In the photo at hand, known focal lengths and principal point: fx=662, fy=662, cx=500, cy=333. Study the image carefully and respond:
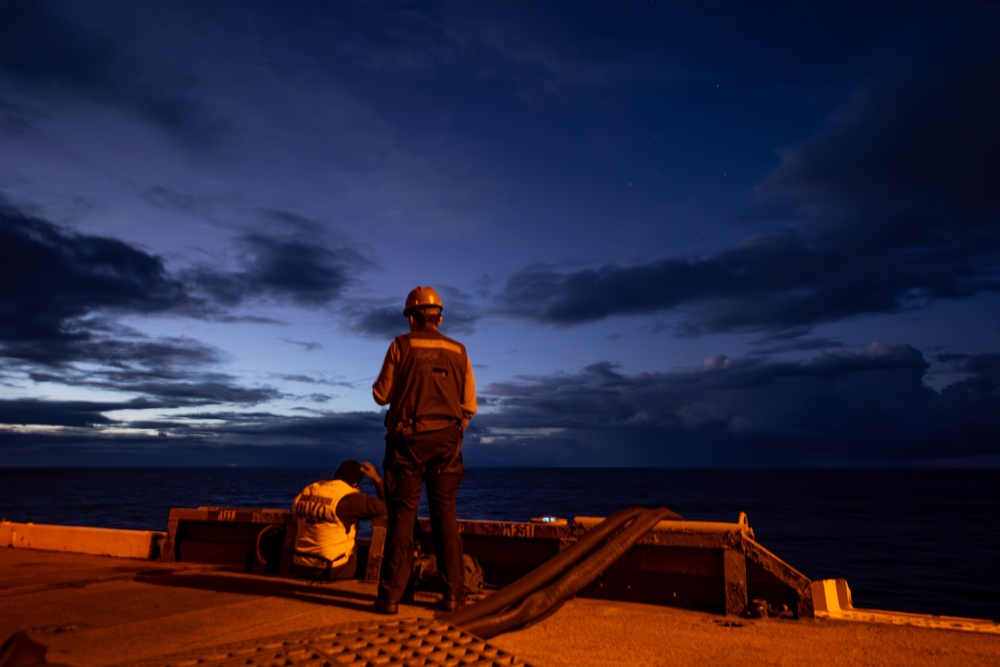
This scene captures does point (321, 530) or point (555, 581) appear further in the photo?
point (321, 530)

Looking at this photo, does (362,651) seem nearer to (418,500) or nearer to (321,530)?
(418,500)

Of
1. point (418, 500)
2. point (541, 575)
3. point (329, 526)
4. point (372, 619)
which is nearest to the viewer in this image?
point (372, 619)

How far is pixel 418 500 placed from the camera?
4320mm

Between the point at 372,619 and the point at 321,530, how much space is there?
5.16 ft

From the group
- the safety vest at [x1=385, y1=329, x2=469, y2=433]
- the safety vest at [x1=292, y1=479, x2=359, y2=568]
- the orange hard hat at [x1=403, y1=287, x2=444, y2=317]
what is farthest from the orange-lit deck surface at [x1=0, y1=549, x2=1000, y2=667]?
the orange hard hat at [x1=403, y1=287, x2=444, y2=317]

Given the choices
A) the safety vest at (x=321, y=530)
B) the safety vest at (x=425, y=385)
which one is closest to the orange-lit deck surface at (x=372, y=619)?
the safety vest at (x=321, y=530)

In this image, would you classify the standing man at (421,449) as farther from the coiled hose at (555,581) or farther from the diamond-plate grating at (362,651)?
the diamond-plate grating at (362,651)

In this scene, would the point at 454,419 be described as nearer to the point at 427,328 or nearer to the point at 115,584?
the point at 427,328

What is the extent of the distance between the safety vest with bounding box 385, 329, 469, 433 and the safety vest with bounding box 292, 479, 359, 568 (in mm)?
1414

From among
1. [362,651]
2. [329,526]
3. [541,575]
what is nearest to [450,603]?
[541,575]

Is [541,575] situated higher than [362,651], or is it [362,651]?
[362,651]

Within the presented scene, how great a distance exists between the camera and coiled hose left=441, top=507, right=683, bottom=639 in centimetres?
367

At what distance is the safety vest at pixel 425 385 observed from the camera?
435cm

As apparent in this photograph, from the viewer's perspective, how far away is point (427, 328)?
4664 mm
